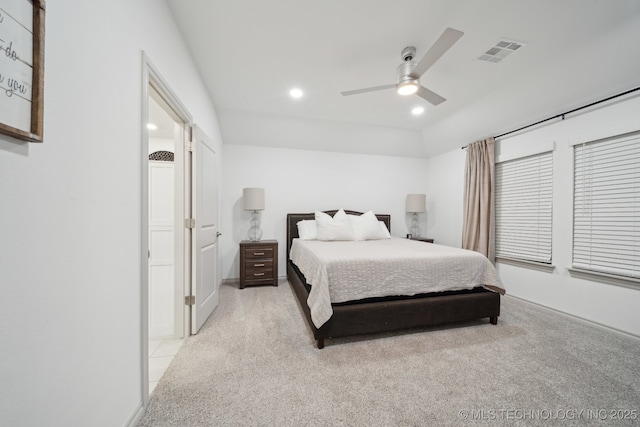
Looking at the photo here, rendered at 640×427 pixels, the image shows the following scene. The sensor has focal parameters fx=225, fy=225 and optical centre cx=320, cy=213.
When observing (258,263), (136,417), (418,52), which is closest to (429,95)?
(418,52)

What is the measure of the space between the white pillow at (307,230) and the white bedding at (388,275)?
47.3 inches

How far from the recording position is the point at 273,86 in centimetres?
278

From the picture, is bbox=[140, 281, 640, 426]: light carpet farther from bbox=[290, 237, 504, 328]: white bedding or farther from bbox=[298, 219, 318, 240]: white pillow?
bbox=[298, 219, 318, 240]: white pillow

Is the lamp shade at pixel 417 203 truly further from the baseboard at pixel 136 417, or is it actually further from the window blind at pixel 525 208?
the baseboard at pixel 136 417

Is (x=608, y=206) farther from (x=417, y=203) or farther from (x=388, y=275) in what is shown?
(x=388, y=275)

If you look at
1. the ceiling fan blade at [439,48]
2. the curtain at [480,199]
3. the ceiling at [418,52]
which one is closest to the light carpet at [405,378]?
the curtain at [480,199]

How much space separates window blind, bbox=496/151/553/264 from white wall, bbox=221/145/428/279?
1552 mm

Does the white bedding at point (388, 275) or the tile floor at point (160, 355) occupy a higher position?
the white bedding at point (388, 275)

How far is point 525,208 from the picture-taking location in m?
3.10

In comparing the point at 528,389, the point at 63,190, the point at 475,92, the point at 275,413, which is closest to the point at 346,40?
the point at 475,92

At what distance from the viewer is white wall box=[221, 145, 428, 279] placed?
12.9 feet

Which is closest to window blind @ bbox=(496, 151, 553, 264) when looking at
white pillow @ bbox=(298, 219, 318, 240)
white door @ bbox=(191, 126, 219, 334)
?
white pillow @ bbox=(298, 219, 318, 240)

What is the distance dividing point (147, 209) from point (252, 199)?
7.55 ft

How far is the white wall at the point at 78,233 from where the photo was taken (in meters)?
0.66
